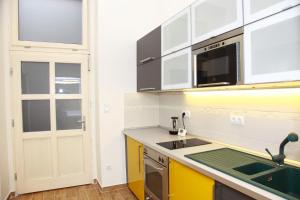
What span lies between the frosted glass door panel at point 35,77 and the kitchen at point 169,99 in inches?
1.5

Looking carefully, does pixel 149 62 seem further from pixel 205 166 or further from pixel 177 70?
pixel 205 166

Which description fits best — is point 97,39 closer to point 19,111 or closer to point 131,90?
point 131,90

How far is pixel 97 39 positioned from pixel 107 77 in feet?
1.88

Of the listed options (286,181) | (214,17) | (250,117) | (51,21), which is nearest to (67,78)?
(51,21)

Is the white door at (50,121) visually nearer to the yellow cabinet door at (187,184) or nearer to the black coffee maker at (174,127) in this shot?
the black coffee maker at (174,127)

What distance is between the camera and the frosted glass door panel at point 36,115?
290cm

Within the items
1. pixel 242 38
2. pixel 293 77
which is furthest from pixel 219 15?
pixel 293 77

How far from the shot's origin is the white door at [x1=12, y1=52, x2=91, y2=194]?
113 inches

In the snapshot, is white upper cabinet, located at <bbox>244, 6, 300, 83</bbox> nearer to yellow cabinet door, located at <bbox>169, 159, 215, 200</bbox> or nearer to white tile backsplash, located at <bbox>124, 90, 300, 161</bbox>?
white tile backsplash, located at <bbox>124, 90, 300, 161</bbox>

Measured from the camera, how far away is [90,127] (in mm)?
3186

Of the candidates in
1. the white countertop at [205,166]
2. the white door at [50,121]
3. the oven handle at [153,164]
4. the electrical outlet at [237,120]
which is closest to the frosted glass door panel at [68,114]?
the white door at [50,121]

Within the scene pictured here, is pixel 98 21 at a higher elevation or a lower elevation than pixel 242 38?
higher

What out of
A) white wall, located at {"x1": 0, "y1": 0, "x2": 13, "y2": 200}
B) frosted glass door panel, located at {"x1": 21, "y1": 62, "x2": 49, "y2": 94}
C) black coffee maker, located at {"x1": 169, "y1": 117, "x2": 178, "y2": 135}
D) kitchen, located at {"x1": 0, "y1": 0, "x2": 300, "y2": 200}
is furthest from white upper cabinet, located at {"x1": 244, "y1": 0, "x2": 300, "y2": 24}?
white wall, located at {"x1": 0, "y1": 0, "x2": 13, "y2": 200}

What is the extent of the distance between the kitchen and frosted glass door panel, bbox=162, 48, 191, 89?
11 mm
